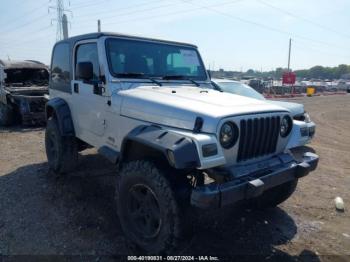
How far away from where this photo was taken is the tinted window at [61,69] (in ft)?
18.1

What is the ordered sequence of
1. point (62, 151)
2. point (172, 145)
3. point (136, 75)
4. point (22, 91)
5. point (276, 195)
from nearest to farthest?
point (172, 145) → point (136, 75) → point (276, 195) → point (62, 151) → point (22, 91)

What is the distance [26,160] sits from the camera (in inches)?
277

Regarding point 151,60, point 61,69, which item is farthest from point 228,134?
point 61,69

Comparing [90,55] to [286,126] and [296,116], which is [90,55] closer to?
[286,126]

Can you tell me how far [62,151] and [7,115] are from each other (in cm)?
662

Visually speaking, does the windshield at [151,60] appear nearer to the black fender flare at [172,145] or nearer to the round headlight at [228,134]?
the black fender flare at [172,145]

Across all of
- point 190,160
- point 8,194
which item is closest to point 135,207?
point 190,160

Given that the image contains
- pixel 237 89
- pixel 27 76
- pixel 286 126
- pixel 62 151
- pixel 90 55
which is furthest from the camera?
pixel 27 76

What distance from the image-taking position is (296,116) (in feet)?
24.9

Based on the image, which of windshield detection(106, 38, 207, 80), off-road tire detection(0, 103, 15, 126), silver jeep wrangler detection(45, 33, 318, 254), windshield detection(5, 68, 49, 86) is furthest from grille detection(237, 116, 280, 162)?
windshield detection(5, 68, 49, 86)

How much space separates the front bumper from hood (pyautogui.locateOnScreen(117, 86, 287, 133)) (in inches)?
21.0

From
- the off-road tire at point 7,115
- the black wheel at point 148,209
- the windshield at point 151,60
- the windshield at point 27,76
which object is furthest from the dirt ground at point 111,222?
the windshield at point 27,76

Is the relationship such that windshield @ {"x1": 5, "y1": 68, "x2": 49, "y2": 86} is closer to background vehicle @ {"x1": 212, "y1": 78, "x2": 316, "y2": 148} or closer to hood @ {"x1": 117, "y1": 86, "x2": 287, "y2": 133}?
background vehicle @ {"x1": 212, "y1": 78, "x2": 316, "y2": 148}

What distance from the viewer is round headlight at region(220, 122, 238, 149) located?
3172mm
